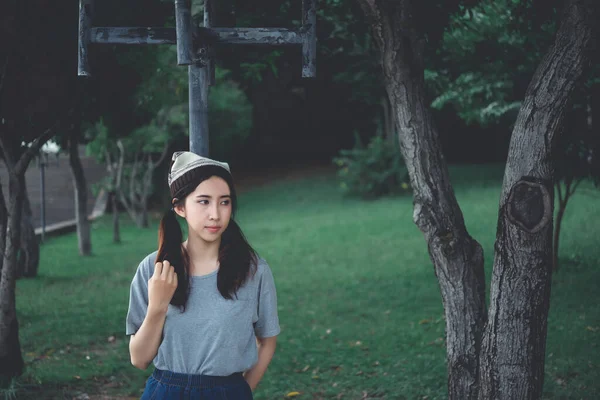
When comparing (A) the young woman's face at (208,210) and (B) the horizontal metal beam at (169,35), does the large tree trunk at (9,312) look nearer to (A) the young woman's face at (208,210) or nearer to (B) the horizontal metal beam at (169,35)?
(B) the horizontal metal beam at (169,35)

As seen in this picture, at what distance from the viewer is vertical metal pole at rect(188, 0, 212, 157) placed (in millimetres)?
3297

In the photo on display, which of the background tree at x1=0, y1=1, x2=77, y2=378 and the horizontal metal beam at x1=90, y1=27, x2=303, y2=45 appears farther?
the background tree at x1=0, y1=1, x2=77, y2=378

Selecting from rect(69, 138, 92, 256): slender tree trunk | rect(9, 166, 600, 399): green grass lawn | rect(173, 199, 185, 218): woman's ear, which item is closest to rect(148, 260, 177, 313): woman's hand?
rect(173, 199, 185, 218): woman's ear

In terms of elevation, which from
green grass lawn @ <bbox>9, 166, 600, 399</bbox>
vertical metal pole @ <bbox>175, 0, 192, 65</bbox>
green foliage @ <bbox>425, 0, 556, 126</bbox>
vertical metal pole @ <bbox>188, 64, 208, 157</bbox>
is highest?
green foliage @ <bbox>425, 0, 556, 126</bbox>

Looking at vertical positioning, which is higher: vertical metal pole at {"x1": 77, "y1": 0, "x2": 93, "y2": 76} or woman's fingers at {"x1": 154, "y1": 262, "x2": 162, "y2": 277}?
vertical metal pole at {"x1": 77, "y1": 0, "x2": 93, "y2": 76}

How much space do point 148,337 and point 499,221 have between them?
199 centimetres

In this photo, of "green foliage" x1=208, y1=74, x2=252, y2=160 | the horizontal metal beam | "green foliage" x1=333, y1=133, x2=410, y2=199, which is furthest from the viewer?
"green foliage" x1=333, y1=133, x2=410, y2=199

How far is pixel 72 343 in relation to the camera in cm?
733

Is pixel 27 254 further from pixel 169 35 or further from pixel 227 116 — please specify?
pixel 227 116

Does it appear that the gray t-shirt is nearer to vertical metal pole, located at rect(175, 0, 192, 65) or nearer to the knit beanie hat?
the knit beanie hat

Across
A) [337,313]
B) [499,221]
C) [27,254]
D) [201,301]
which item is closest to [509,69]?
[337,313]

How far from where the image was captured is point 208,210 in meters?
2.79

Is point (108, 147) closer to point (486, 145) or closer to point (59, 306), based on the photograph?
point (59, 306)

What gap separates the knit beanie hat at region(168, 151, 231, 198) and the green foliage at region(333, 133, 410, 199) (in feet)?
57.8
